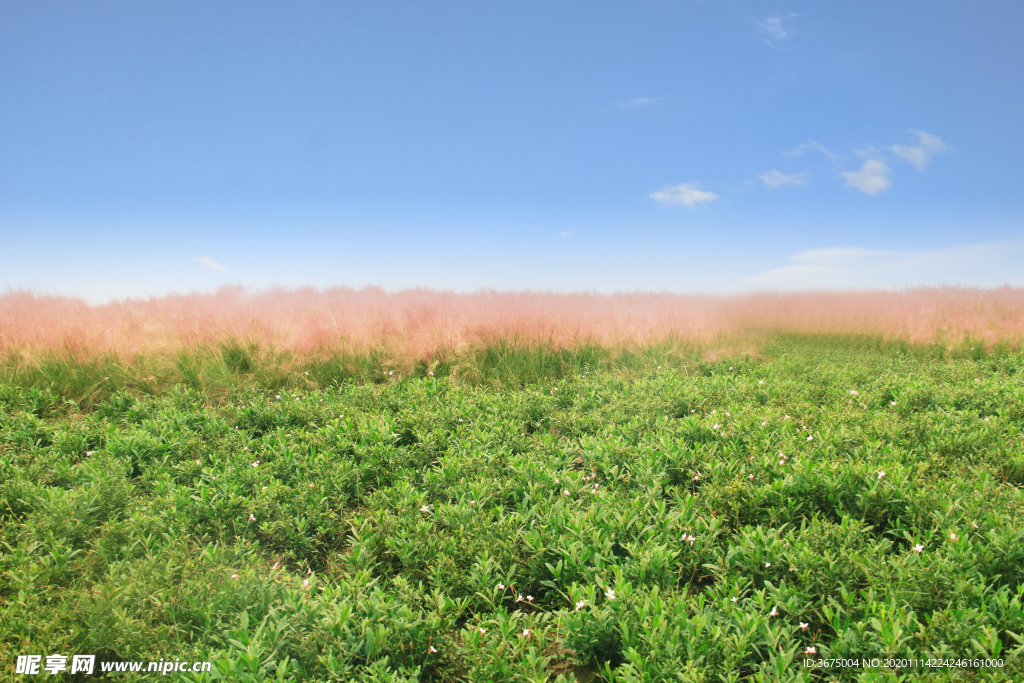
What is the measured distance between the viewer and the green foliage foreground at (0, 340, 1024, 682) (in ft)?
7.55

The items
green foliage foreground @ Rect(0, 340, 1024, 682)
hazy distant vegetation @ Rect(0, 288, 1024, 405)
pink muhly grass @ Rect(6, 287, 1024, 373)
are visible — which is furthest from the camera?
pink muhly grass @ Rect(6, 287, 1024, 373)

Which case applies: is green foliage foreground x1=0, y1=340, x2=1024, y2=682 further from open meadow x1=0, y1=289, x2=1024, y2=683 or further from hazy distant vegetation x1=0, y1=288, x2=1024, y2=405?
hazy distant vegetation x1=0, y1=288, x2=1024, y2=405

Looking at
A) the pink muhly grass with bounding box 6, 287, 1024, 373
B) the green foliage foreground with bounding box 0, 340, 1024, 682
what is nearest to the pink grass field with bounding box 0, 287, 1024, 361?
the pink muhly grass with bounding box 6, 287, 1024, 373

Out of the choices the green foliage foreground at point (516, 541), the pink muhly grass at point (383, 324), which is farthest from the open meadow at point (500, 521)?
the pink muhly grass at point (383, 324)

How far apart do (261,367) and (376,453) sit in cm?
350

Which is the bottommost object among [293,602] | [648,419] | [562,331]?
[293,602]

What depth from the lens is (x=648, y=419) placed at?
497 cm

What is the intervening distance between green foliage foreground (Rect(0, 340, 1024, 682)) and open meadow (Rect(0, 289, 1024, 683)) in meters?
0.02

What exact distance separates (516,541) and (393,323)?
18.4 feet

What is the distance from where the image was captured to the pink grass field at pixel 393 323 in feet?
23.8

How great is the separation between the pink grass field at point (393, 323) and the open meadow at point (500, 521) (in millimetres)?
382

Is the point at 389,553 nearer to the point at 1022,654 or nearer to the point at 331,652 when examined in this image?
the point at 331,652

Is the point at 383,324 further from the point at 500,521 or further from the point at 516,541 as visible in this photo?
the point at 516,541

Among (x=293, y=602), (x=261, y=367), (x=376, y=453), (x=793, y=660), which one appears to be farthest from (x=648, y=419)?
(x=261, y=367)
